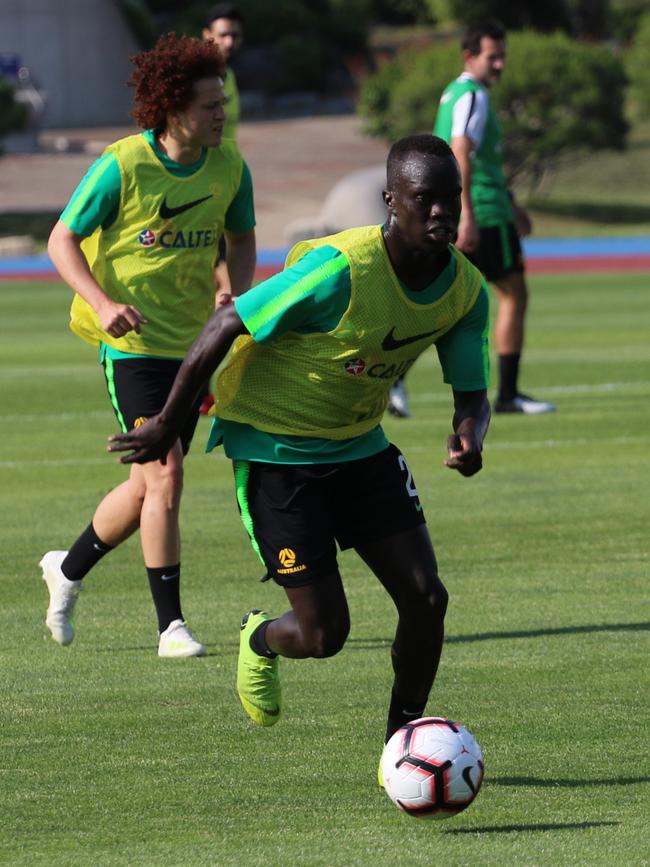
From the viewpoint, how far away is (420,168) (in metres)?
5.09

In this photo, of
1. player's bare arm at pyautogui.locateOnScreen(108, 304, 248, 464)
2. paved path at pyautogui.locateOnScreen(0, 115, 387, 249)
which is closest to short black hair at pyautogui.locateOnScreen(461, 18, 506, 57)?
player's bare arm at pyautogui.locateOnScreen(108, 304, 248, 464)

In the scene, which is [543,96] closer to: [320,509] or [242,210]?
[242,210]

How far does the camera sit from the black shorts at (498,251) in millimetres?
12992

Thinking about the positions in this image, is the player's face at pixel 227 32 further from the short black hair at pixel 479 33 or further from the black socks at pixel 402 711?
the black socks at pixel 402 711

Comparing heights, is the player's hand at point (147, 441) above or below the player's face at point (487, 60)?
above

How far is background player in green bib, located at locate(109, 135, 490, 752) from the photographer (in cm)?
520

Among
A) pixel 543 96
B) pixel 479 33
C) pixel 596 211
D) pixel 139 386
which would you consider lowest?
pixel 596 211

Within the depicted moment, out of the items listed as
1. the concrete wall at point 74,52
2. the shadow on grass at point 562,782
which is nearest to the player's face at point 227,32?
the shadow on grass at point 562,782

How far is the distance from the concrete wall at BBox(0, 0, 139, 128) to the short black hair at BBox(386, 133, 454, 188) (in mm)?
51840

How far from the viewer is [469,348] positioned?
Result: 5.54 meters

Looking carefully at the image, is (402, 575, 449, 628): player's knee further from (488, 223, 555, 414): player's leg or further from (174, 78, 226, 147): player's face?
(488, 223, 555, 414): player's leg

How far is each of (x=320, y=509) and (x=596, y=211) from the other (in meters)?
37.6

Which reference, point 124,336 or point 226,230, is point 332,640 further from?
point 226,230

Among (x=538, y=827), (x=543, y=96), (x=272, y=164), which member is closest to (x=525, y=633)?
(x=538, y=827)
